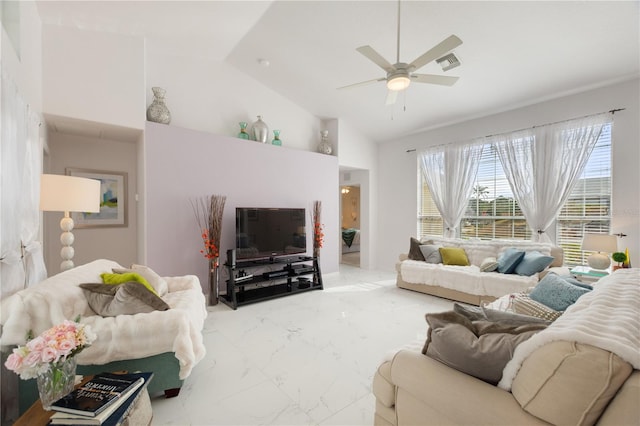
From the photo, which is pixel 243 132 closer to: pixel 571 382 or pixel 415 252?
pixel 415 252

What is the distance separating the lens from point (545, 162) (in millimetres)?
4375

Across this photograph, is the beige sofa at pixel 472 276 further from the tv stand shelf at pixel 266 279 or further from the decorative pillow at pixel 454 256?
the tv stand shelf at pixel 266 279

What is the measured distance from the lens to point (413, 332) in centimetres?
315

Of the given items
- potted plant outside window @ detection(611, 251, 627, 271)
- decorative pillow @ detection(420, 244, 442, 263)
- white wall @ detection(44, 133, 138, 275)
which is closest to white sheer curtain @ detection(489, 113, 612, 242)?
potted plant outside window @ detection(611, 251, 627, 271)

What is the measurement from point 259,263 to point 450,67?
3.82 m

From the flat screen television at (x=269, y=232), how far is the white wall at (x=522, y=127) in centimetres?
241

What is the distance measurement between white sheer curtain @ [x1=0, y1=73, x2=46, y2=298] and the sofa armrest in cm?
238

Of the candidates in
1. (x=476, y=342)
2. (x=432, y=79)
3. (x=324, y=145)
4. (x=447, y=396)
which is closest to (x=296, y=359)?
(x=447, y=396)

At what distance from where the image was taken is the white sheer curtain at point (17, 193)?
5.72ft

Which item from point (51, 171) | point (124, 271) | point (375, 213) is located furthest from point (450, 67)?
point (51, 171)

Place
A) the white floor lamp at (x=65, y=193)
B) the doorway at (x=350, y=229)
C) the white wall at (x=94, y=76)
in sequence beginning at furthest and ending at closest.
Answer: the doorway at (x=350, y=229) < the white wall at (x=94, y=76) < the white floor lamp at (x=65, y=193)

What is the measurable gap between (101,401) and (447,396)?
60.7 inches

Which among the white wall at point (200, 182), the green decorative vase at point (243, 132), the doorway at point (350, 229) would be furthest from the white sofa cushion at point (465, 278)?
the green decorative vase at point (243, 132)

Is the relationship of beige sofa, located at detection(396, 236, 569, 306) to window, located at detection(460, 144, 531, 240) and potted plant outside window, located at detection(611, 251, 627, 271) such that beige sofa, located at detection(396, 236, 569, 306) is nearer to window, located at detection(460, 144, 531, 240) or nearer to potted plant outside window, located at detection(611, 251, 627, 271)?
window, located at detection(460, 144, 531, 240)
